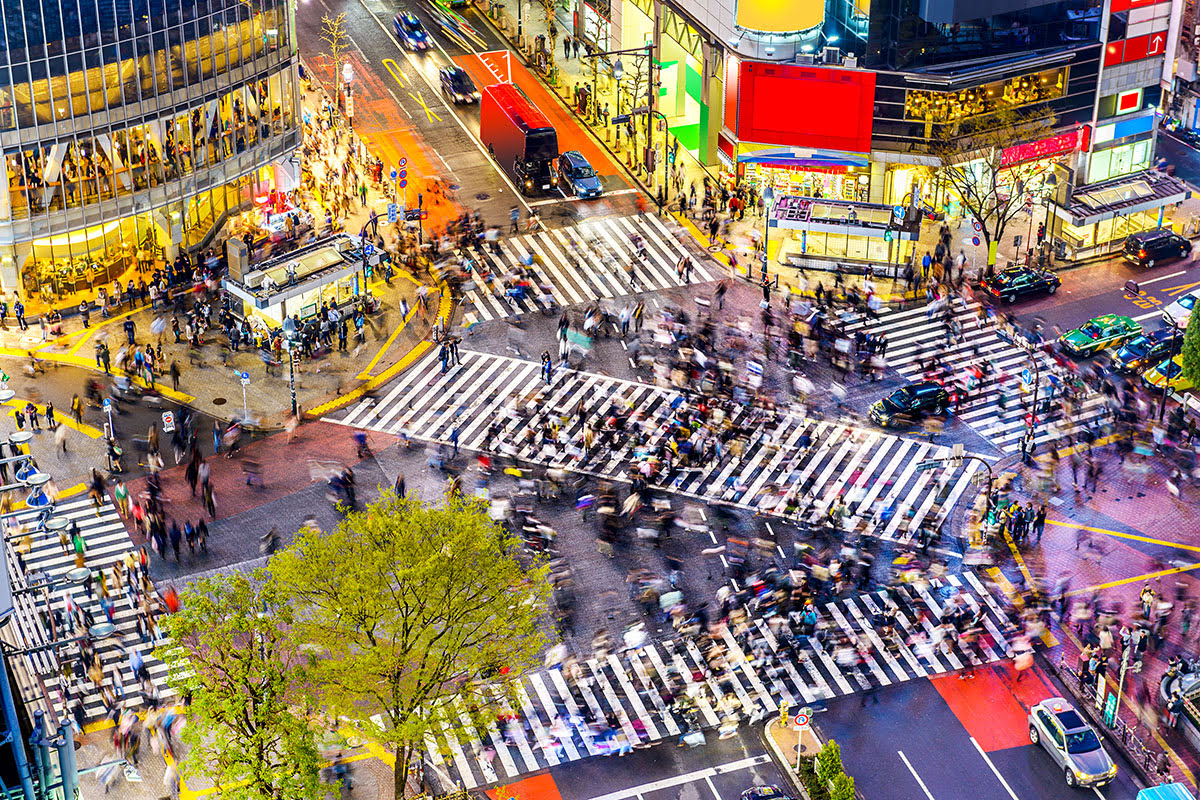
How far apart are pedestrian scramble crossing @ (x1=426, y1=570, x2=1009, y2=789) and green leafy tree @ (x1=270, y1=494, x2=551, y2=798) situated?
20.1ft

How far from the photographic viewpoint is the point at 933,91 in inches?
3816

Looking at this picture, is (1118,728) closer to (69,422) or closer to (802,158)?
(802,158)

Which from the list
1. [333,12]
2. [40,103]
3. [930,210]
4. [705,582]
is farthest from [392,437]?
[333,12]

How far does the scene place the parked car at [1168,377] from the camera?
281 feet

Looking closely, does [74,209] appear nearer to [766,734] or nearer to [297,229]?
[297,229]

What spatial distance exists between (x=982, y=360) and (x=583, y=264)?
24.7m

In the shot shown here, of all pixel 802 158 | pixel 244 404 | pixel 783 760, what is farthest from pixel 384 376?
pixel 783 760

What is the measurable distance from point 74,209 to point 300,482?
77.1 ft

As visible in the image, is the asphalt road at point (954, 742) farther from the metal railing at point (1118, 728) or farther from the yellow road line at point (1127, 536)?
the yellow road line at point (1127, 536)

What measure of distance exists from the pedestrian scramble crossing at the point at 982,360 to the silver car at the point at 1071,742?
20.7m

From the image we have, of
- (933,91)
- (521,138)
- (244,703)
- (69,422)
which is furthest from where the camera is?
(521,138)

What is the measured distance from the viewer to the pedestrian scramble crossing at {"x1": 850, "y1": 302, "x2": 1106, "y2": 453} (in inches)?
3322

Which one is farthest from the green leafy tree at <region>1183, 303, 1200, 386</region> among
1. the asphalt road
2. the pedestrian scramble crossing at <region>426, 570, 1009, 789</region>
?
the asphalt road

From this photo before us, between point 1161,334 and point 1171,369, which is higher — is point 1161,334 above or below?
below
